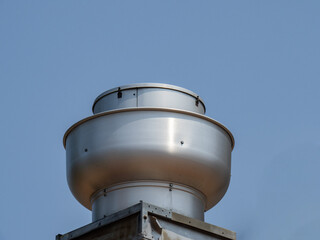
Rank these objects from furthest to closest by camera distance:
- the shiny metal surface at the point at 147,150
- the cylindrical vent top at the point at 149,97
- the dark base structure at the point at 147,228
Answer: the cylindrical vent top at the point at 149,97, the shiny metal surface at the point at 147,150, the dark base structure at the point at 147,228

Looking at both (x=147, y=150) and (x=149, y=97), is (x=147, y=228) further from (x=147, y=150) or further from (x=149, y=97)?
(x=149, y=97)

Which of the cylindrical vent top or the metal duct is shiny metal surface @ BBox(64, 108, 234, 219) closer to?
the metal duct

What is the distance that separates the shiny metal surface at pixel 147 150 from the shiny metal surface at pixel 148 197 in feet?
0.16

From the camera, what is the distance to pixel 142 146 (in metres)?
10.4

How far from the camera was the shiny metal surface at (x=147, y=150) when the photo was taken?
1048cm

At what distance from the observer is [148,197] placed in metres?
10.5

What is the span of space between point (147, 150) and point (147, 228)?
3.51 ft

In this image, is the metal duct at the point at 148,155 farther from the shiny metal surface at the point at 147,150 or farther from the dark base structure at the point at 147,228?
the dark base structure at the point at 147,228

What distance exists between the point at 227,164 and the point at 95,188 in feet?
6.18

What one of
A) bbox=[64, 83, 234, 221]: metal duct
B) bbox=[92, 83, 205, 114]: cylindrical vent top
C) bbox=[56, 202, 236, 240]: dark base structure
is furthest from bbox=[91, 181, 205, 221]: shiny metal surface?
bbox=[92, 83, 205, 114]: cylindrical vent top

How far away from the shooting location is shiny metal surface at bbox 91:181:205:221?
34.6 feet

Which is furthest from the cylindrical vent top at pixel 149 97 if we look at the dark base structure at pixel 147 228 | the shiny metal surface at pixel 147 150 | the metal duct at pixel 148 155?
the dark base structure at pixel 147 228

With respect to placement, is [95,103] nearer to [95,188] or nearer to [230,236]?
[95,188]

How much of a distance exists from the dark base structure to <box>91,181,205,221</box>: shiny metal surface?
8.9 inches
